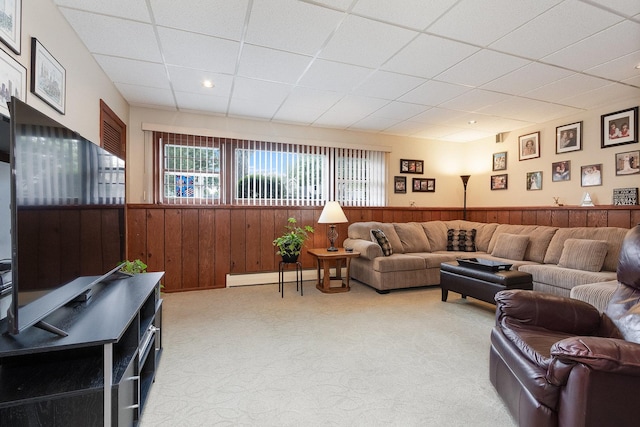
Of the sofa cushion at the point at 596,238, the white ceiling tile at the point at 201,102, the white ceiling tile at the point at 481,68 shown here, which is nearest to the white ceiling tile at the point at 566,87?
the white ceiling tile at the point at 481,68

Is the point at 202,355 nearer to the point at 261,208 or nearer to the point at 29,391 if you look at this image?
the point at 29,391

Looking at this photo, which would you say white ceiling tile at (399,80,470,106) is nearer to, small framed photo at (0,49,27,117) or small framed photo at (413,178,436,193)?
small framed photo at (413,178,436,193)

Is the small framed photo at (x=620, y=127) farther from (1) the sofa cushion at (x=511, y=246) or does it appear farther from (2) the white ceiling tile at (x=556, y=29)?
(2) the white ceiling tile at (x=556, y=29)

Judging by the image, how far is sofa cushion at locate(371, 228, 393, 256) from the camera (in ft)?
14.4

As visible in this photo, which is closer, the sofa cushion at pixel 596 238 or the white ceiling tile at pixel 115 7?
the white ceiling tile at pixel 115 7

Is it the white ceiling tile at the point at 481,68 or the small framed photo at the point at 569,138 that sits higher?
the white ceiling tile at the point at 481,68

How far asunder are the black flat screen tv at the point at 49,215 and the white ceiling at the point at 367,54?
1287mm

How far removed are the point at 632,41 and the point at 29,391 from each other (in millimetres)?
4434

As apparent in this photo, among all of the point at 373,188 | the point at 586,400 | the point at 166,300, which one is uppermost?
the point at 373,188

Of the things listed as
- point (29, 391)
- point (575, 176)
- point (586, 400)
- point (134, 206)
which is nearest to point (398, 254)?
point (575, 176)

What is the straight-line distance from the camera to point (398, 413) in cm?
168

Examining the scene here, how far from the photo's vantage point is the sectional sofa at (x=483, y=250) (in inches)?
134

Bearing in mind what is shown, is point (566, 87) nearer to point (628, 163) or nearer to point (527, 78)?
point (527, 78)

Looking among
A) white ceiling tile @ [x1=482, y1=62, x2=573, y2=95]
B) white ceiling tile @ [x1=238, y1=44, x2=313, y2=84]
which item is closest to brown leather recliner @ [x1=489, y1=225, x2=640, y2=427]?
white ceiling tile @ [x1=482, y1=62, x2=573, y2=95]
